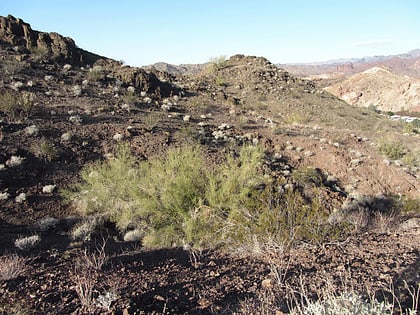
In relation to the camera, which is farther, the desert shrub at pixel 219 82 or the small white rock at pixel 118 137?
the desert shrub at pixel 219 82

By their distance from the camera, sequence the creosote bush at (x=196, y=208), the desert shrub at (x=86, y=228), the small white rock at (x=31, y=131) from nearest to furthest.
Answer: the creosote bush at (x=196, y=208), the desert shrub at (x=86, y=228), the small white rock at (x=31, y=131)

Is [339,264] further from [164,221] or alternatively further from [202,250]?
[164,221]

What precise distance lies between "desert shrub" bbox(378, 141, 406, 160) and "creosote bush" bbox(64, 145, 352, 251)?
12310 mm

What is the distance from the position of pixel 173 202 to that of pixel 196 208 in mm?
562

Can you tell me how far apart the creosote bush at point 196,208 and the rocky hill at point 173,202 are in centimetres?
4

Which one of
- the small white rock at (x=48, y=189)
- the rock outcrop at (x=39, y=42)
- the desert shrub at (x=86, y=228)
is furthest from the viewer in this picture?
the rock outcrop at (x=39, y=42)

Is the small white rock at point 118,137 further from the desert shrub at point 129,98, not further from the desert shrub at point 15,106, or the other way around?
the desert shrub at point 129,98

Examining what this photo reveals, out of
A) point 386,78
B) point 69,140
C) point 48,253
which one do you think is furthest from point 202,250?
point 386,78

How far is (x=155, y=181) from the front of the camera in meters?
7.55

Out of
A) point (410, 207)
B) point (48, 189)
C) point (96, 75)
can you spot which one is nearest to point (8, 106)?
point (48, 189)

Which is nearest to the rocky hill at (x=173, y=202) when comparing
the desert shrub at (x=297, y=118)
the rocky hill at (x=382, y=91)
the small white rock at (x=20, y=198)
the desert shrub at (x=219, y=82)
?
the small white rock at (x=20, y=198)

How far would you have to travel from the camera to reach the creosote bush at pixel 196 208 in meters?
5.95

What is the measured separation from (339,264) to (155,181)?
4.52 metres

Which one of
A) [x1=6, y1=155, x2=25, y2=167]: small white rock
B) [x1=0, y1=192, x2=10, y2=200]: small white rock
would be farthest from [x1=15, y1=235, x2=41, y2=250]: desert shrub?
[x1=6, y1=155, x2=25, y2=167]: small white rock
